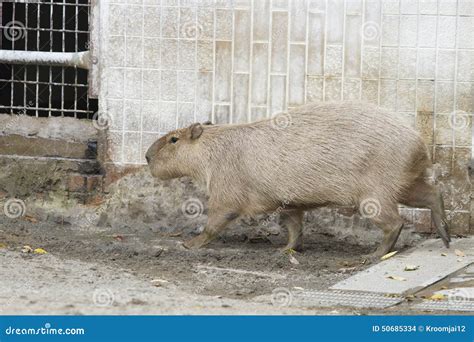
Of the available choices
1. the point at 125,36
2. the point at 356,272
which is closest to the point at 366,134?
the point at 356,272

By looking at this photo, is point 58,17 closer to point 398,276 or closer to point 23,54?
point 23,54

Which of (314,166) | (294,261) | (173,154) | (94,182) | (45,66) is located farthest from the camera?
(45,66)

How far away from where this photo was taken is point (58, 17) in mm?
10234

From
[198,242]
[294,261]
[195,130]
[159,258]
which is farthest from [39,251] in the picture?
[294,261]

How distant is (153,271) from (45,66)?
10.4ft

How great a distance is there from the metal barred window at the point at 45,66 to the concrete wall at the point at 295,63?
60cm

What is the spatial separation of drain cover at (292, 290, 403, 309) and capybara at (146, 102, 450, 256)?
1471 mm

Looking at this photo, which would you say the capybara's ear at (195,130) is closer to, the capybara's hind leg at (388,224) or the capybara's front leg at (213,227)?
the capybara's front leg at (213,227)

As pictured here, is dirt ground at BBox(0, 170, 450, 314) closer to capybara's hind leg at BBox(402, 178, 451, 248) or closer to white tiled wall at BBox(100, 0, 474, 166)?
capybara's hind leg at BBox(402, 178, 451, 248)

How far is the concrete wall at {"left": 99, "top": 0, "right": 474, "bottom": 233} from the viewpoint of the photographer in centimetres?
900

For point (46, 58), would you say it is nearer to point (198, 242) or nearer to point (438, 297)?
point (198, 242)

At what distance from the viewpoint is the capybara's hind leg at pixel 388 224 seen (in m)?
8.28

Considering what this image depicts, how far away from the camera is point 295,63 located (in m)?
9.11

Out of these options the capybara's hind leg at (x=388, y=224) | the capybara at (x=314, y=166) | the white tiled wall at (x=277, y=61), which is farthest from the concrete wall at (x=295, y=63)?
the capybara's hind leg at (x=388, y=224)
